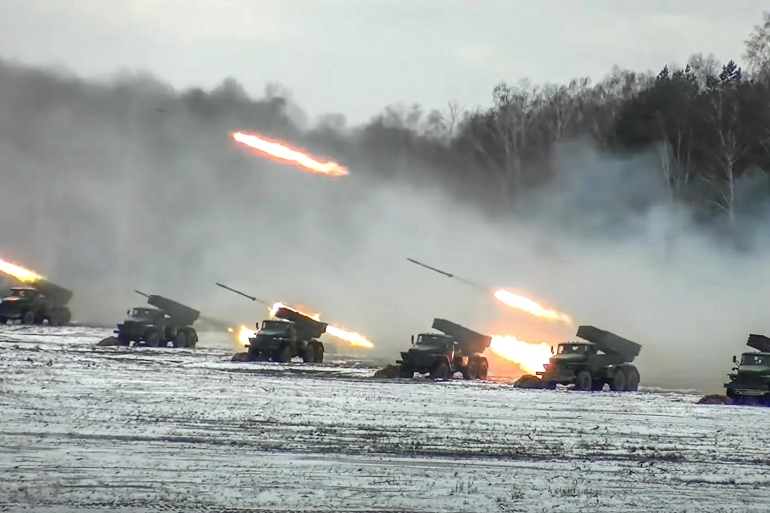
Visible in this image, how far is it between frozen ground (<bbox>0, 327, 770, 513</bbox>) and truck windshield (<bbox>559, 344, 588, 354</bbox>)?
17.8ft

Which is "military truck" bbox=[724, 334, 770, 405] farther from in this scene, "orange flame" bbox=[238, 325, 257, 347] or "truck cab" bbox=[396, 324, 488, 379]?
"orange flame" bbox=[238, 325, 257, 347]

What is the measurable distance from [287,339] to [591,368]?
1647 cm

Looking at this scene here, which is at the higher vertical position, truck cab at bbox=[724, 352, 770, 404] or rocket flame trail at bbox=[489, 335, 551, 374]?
rocket flame trail at bbox=[489, 335, 551, 374]

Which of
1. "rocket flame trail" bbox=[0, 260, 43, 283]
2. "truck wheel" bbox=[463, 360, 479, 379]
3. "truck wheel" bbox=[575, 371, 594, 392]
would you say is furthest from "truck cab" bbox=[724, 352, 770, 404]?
"rocket flame trail" bbox=[0, 260, 43, 283]

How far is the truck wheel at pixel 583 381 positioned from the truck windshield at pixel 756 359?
5.86m

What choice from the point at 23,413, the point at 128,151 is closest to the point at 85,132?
the point at 128,151

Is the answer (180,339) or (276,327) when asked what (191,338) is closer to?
(180,339)

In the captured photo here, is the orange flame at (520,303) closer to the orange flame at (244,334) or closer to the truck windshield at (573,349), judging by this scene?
the truck windshield at (573,349)

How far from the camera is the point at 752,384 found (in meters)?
42.2

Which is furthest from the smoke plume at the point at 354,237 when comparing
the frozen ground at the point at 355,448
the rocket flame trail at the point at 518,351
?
the frozen ground at the point at 355,448

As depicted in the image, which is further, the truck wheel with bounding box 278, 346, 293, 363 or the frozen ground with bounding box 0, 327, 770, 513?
the truck wheel with bounding box 278, 346, 293, 363

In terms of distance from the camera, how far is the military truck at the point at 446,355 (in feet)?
169

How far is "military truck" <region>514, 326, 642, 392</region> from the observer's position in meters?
47.3

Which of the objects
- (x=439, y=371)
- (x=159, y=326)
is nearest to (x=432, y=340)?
(x=439, y=371)
